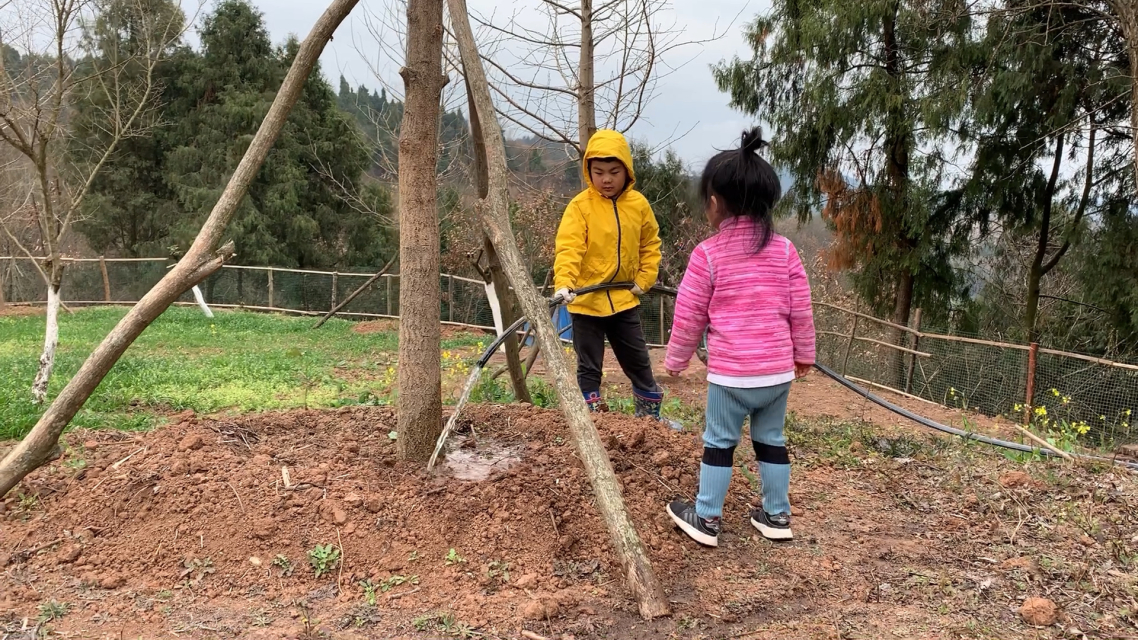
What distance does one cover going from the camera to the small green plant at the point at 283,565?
238 centimetres

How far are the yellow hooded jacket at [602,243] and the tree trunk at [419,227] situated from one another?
0.74 metres

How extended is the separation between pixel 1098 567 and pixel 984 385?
766 cm

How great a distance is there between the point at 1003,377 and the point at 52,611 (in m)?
9.55

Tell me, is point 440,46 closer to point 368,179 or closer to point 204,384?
point 204,384

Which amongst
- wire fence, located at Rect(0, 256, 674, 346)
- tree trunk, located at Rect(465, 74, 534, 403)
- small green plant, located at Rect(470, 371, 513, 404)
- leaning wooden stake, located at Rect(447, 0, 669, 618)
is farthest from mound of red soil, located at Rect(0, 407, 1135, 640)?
wire fence, located at Rect(0, 256, 674, 346)

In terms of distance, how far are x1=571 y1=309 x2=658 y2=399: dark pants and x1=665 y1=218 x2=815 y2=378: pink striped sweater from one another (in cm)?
109

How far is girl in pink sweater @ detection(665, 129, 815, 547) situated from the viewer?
2.51 metres

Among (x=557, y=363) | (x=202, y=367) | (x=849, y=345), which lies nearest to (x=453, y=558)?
(x=557, y=363)

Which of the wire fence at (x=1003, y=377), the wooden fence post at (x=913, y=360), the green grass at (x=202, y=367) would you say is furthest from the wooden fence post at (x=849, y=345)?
the green grass at (x=202, y=367)

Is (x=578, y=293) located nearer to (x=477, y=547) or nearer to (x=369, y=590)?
(x=477, y=547)

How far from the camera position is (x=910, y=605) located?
2.20 m

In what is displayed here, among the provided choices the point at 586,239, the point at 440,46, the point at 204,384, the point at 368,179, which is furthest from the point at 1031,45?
the point at 368,179

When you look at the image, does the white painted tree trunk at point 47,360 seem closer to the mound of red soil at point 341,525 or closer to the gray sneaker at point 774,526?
the mound of red soil at point 341,525

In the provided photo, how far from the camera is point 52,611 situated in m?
2.18
